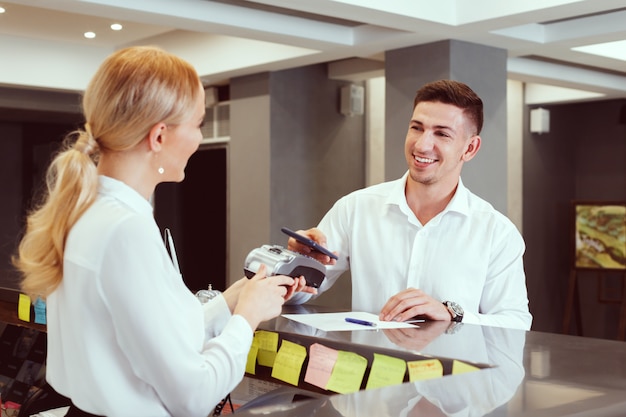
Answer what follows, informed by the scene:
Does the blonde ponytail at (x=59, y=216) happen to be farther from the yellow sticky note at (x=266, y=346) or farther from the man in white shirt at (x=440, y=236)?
the man in white shirt at (x=440, y=236)

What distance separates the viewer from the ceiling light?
20.7 feet

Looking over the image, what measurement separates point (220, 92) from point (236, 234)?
1562 millimetres

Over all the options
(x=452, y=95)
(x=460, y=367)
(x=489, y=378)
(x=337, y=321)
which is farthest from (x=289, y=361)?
(x=452, y=95)

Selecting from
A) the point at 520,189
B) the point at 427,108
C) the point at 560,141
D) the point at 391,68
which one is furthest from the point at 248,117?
the point at 427,108

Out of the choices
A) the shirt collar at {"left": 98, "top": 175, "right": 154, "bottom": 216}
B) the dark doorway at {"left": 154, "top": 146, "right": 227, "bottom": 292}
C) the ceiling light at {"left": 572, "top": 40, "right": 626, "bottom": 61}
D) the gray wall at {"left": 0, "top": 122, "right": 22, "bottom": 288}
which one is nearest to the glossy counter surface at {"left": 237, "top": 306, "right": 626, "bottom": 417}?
the shirt collar at {"left": 98, "top": 175, "right": 154, "bottom": 216}

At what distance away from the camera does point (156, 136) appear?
1.49 m

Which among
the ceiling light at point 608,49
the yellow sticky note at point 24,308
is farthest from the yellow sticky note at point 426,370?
the ceiling light at point 608,49

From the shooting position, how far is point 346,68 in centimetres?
727

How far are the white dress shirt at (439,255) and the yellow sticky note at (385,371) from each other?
690mm

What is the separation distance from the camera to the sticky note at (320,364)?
73.7 inches

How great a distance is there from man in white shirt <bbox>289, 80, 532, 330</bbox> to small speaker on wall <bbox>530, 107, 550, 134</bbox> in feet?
20.8

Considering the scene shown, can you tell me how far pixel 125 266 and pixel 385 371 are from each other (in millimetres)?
652

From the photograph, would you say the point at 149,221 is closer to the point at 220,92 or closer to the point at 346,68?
the point at 346,68

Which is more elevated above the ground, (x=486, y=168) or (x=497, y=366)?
(x=486, y=168)
